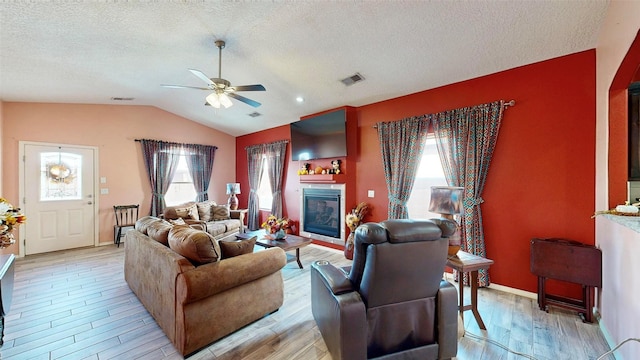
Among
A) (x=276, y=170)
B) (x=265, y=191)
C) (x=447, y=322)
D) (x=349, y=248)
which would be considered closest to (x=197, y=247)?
(x=447, y=322)

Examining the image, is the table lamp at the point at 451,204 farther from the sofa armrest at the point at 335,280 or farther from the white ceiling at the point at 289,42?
the white ceiling at the point at 289,42

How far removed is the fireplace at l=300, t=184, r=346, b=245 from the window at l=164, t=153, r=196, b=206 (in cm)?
327

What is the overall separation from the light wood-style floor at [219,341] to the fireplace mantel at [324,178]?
6.82 feet

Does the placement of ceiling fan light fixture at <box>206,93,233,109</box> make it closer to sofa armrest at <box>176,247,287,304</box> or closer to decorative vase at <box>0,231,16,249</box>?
sofa armrest at <box>176,247,287,304</box>

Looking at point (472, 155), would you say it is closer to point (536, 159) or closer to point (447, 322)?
point (536, 159)

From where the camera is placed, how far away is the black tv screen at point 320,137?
4590mm

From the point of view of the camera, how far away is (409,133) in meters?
3.85

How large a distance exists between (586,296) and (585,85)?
2190mm

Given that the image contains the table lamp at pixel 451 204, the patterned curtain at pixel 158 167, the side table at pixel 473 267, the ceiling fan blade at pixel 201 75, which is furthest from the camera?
the patterned curtain at pixel 158 167

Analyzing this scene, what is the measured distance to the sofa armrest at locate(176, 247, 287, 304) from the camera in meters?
1.89

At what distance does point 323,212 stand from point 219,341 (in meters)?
3.20

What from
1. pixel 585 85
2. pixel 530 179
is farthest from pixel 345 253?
pixel 585 85

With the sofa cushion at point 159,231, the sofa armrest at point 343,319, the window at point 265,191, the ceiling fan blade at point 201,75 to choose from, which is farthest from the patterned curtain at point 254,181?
the sofa armrest at point 343,319

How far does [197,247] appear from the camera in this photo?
199 centimetres
